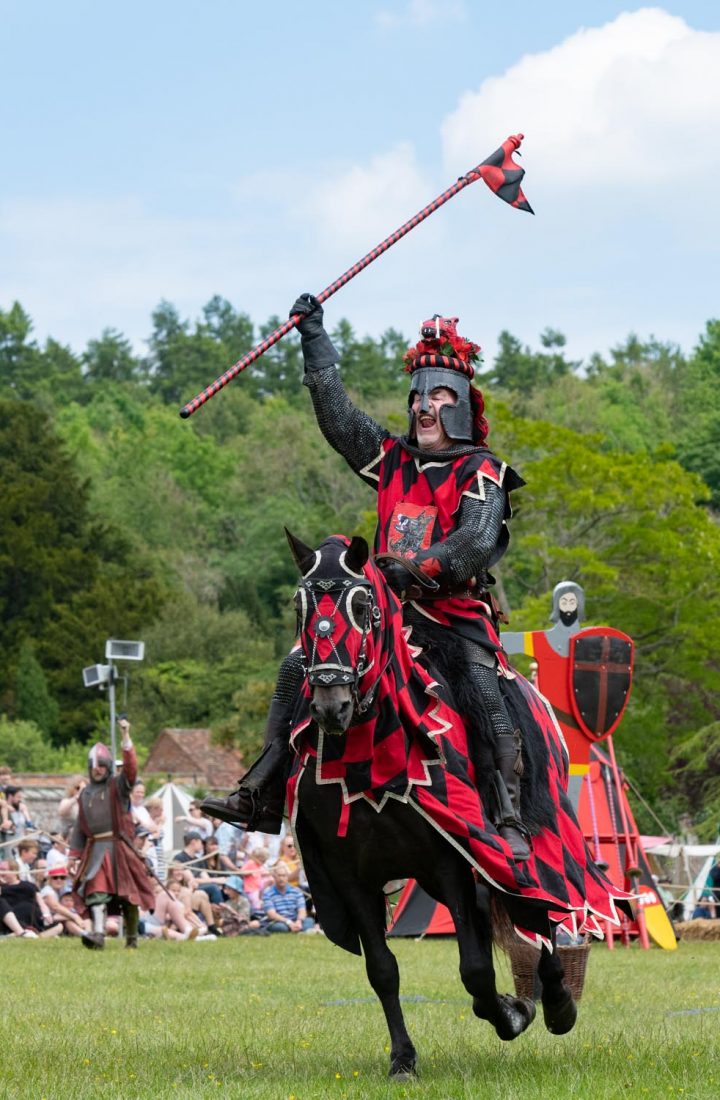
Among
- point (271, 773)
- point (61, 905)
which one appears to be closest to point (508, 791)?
point (271, 773)

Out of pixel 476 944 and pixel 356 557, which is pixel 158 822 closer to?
pixel 476 944

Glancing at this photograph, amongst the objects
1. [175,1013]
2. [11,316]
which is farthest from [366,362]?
[175,1013]

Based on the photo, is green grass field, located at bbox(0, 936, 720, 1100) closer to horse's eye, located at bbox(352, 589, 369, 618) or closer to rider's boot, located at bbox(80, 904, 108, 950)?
rider's boot, located at bbox(80, 904, 108, 950)

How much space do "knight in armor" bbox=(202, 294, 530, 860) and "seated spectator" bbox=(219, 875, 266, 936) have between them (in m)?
14.8

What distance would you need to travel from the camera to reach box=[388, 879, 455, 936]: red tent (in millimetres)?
21375

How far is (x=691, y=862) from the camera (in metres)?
36.0

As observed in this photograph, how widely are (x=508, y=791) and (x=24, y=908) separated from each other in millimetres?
13672

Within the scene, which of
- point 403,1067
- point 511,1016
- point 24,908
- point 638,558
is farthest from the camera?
point 638,558

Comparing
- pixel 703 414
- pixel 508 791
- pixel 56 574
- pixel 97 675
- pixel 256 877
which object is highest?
pixel 703 414

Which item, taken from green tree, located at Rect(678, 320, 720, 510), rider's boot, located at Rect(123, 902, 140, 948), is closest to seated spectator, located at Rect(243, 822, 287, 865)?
rider's boot, located at Rect(123, 902, 140, 948)

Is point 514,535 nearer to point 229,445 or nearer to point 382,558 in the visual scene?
point 382,558

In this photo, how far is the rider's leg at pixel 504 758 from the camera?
805 centimetres

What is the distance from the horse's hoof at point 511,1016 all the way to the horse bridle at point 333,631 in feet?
5.96

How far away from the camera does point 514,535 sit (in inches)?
1746
